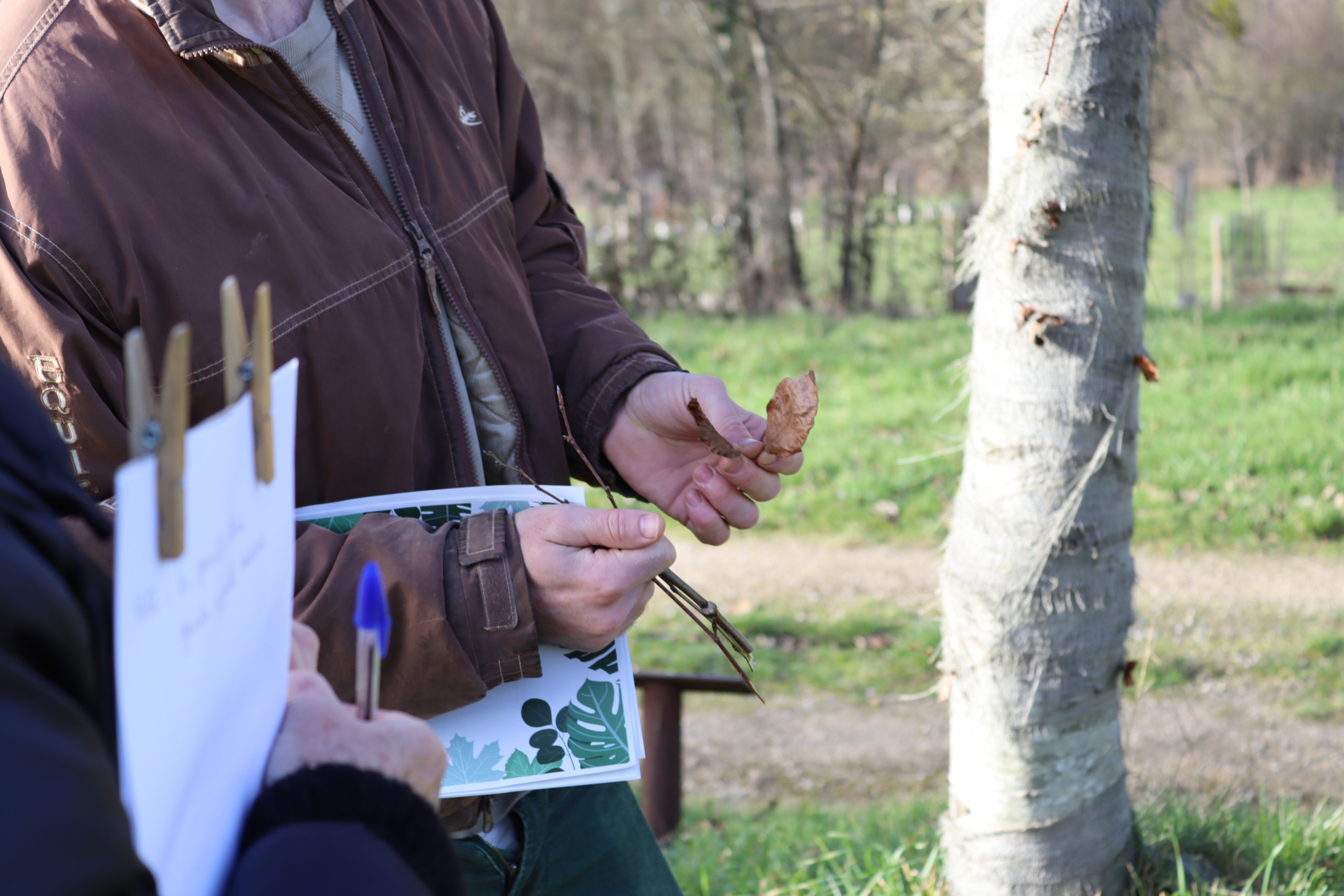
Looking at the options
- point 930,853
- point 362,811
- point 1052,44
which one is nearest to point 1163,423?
point 930,853

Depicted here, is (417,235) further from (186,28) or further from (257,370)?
(257,370)

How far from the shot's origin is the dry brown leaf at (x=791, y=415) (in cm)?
155

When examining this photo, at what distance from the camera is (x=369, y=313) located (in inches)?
56.5

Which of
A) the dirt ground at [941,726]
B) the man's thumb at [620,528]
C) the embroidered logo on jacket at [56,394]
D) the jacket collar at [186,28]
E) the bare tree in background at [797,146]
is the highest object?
the bare tree in background at [797,146]

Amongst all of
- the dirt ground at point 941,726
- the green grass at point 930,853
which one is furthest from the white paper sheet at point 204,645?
the dirt ground at point 941,726

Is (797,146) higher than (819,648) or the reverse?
higher

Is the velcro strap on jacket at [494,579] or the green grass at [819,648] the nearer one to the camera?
A: the velcro strap on jacket at [494,579]

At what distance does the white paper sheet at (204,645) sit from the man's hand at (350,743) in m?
0.02

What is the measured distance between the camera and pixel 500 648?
1.32 m

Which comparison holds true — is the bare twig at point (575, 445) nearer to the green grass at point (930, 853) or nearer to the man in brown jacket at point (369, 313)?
the man in brown jacket at point (369, 313)

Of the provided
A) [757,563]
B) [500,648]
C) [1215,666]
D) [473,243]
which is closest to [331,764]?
[500,648]

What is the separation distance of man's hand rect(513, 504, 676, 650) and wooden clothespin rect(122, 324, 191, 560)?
728mm

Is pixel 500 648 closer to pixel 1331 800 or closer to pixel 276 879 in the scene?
pixel 276 879

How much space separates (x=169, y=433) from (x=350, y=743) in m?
0.32
